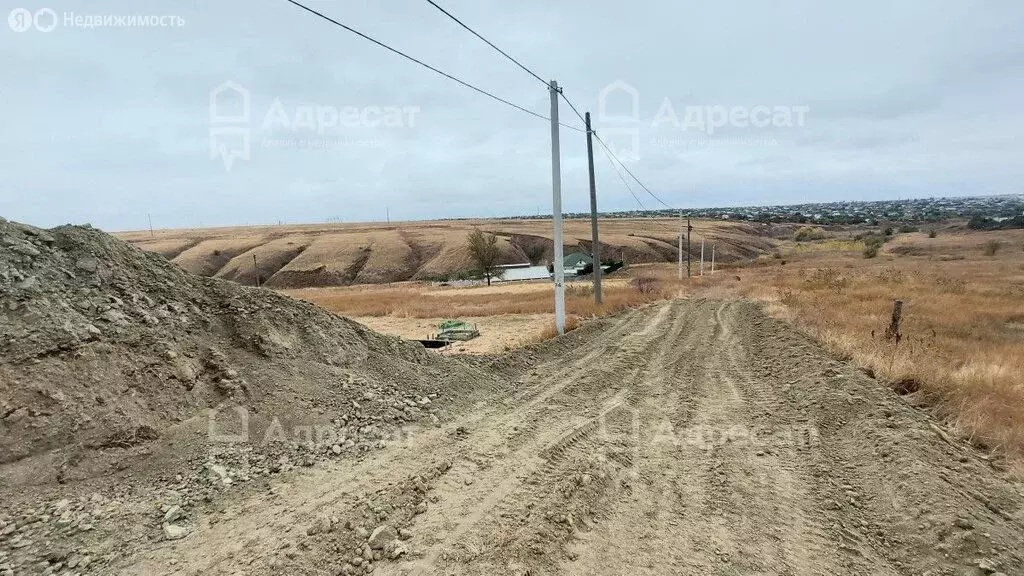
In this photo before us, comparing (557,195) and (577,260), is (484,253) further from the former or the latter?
(557,195)

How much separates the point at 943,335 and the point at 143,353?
18.8 m

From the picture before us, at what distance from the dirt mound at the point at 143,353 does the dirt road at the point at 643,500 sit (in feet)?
4.63

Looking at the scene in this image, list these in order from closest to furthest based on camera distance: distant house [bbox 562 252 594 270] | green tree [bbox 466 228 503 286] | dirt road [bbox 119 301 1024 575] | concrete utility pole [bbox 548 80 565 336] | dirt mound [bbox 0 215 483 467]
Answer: dirt road [bbox 119 301 1024 575]
dirt mound [bbox 0 215 483 467]
concrete utility pole [bbox 548 80 565 336]
distant house [bbox 562 252 594 270]
green tree [bbox 466 228 503 286]

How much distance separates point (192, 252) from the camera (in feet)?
304

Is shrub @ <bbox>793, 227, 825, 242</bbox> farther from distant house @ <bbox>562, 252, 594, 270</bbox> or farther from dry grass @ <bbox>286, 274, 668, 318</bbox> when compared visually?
dry grass @ <bbox>286, 274, 668, 318</bbox>

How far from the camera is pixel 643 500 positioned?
204 inches

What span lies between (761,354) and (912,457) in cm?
661

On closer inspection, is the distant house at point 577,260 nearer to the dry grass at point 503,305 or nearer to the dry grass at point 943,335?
the dry grass at point 503,305

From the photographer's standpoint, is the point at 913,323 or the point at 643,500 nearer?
the point at 643,500

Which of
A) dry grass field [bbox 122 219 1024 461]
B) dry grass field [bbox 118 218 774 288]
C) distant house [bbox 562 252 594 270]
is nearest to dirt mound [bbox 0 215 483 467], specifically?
dry grass field [bbox 122 219 1024 461]

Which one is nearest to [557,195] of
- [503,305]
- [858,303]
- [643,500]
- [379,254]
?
[643,500]

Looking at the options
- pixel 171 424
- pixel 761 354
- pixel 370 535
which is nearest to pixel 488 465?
pixel 370 535

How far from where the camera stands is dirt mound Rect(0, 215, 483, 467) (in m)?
4.77

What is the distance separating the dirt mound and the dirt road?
1412 millimetres
